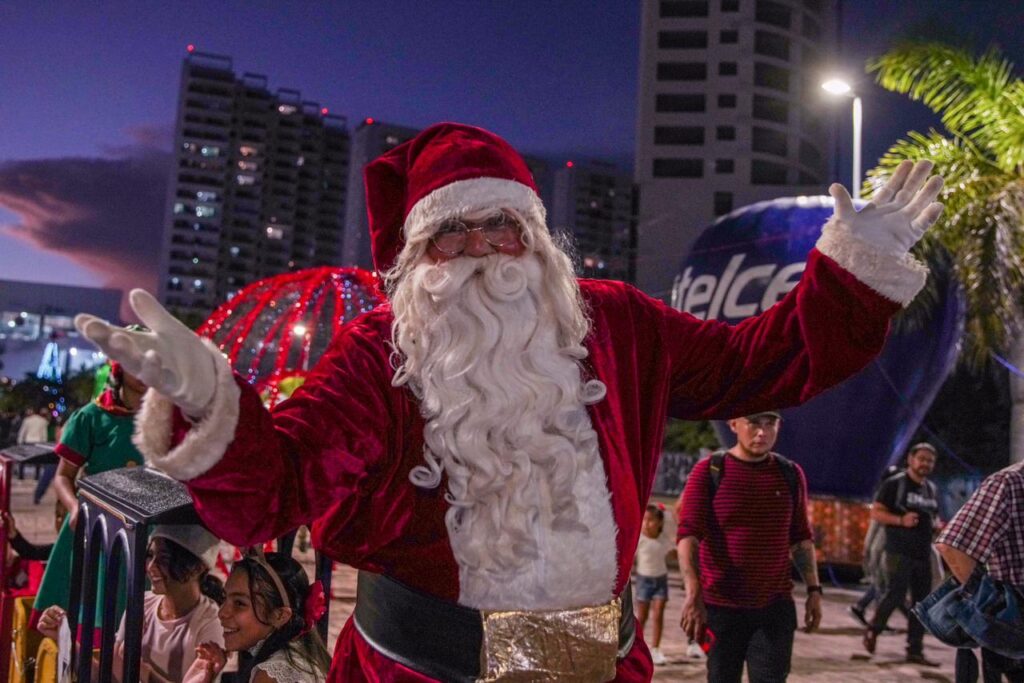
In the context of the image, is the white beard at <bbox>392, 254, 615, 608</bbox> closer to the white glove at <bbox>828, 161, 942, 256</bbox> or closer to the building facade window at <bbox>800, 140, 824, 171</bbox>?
the white glove at <bbox>828, 161, 942, 256</bbox>

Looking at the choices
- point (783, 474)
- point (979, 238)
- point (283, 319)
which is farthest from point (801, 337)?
point (283, 319)

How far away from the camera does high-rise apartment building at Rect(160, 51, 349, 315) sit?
110 m

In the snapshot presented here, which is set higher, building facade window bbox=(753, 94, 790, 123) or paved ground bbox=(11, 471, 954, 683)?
building facade window bbox=(753, 94, 790, 123)

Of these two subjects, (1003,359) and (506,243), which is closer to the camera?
(506,243)

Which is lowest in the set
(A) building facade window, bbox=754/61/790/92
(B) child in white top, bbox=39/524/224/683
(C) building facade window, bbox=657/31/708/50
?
→ (B) child in white top, bbox=39/524/224/683

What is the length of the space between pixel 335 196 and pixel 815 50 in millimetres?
74352

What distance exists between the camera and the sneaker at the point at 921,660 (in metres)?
7.88

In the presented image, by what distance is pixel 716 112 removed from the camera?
197 feet

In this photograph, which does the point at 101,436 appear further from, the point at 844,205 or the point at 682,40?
the point at 682,40

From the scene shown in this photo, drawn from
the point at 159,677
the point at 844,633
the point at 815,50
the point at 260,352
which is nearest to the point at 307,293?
the point at 260,352

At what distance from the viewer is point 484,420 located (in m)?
2.23

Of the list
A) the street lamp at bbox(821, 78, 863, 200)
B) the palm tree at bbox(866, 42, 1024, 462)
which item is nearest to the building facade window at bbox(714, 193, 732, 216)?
the street lamp at bbox(821, 78, 863, 200)

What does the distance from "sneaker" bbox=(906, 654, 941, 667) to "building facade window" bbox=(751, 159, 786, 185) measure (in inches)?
2107

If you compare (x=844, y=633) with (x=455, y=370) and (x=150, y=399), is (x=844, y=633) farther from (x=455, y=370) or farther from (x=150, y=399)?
(x=150, y=399)
